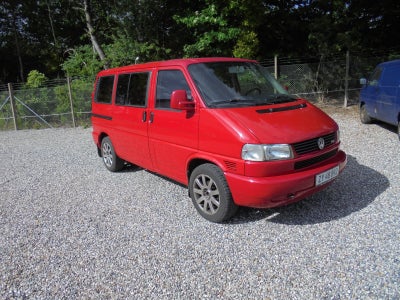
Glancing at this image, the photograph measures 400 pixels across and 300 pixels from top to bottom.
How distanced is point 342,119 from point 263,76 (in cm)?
665

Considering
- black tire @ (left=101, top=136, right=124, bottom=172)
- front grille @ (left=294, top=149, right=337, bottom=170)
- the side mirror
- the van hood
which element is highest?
the side mirror

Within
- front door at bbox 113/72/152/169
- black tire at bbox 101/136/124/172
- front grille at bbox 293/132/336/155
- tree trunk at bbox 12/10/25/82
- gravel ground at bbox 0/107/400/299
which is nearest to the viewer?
gravel ground at bbox 0/107/400/299

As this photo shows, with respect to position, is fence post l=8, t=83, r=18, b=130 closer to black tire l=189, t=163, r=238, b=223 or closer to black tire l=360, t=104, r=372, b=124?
black tire l=189, t=163, r=238, b=223

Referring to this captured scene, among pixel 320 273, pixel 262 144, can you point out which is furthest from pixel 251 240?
pixel 262 144

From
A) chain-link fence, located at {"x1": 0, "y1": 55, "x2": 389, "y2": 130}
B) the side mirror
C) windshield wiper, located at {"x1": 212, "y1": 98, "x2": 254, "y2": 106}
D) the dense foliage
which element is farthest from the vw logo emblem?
the dense foliage

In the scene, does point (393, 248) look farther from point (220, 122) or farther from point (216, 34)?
point (216, 34)

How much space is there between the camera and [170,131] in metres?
4.23

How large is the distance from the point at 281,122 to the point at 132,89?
101 inches

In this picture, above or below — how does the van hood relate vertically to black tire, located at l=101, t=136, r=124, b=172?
above

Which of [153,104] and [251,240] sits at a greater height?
[153,104]

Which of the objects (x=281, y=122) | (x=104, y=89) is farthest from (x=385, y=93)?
(x=104, y=89)

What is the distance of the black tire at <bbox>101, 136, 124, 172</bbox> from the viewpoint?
603cm

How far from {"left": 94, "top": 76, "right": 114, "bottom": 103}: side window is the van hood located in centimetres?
292

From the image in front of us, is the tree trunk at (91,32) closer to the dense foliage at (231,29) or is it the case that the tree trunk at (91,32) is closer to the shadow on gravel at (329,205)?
the dense foliage at (231,29)
